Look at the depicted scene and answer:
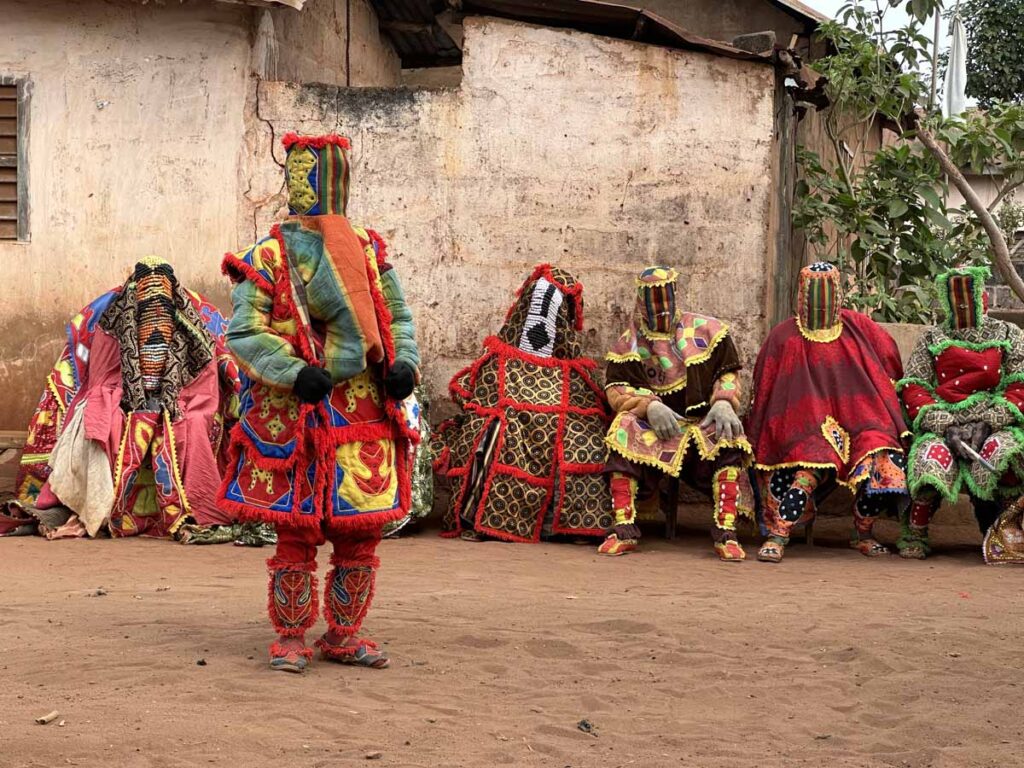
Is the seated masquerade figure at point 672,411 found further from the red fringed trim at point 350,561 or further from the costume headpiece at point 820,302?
the red fringed trim at point 350,561

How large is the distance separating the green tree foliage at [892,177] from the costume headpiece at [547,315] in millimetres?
2589

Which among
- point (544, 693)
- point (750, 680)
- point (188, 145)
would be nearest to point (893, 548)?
point (750, 680)

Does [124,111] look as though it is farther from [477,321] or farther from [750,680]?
[750,680]

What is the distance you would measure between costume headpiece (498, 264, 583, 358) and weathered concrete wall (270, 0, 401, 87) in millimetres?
2580

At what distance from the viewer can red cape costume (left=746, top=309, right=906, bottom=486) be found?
8.78 meters

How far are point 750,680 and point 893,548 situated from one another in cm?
381

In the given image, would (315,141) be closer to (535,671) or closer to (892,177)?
(535,671)

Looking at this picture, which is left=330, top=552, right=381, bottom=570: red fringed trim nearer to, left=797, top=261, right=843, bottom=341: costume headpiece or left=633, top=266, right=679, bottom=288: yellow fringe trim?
left=633, top=266, right=679, bottom=288: yellow fringe trim

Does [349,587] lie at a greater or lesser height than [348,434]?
lesser

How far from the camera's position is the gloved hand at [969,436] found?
8578mm

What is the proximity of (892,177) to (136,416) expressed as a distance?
6.19 metres

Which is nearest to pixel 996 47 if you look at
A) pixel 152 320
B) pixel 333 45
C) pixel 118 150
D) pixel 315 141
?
pixel 333 45

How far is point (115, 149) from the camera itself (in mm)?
10219

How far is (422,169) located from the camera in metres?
10.2
